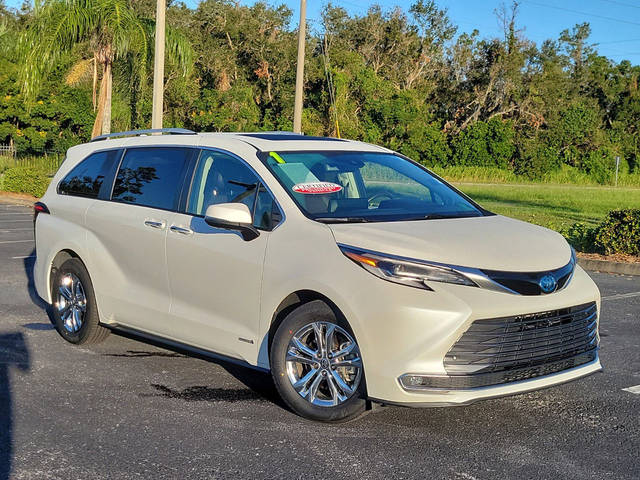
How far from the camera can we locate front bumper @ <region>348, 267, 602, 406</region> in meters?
4.77

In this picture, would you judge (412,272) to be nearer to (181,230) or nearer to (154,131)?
(181,230)

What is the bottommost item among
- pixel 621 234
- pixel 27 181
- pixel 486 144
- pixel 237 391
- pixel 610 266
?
pixel 27 181

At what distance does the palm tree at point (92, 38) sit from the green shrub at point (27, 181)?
95.5 inches

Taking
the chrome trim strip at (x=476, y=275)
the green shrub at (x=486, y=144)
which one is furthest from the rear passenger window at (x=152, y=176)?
the green shrub at (x=486, y=144)

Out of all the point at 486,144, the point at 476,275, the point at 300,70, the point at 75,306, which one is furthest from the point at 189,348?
the point at 486,144

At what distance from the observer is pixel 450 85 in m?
58.5

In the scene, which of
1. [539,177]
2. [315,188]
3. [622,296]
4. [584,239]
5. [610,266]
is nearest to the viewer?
[315,188]

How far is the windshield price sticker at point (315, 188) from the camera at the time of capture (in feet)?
19.0

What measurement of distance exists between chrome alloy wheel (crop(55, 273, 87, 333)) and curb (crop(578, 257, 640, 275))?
28.1 ft

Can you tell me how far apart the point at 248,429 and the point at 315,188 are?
165 centimetres

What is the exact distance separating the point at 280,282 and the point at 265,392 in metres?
1.00

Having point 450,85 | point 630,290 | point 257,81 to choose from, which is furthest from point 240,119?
point 630,290

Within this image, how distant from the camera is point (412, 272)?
4.88m

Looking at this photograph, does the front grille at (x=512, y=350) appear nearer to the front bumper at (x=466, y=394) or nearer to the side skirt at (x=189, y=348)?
the front bumper at (x=466, y=394)
